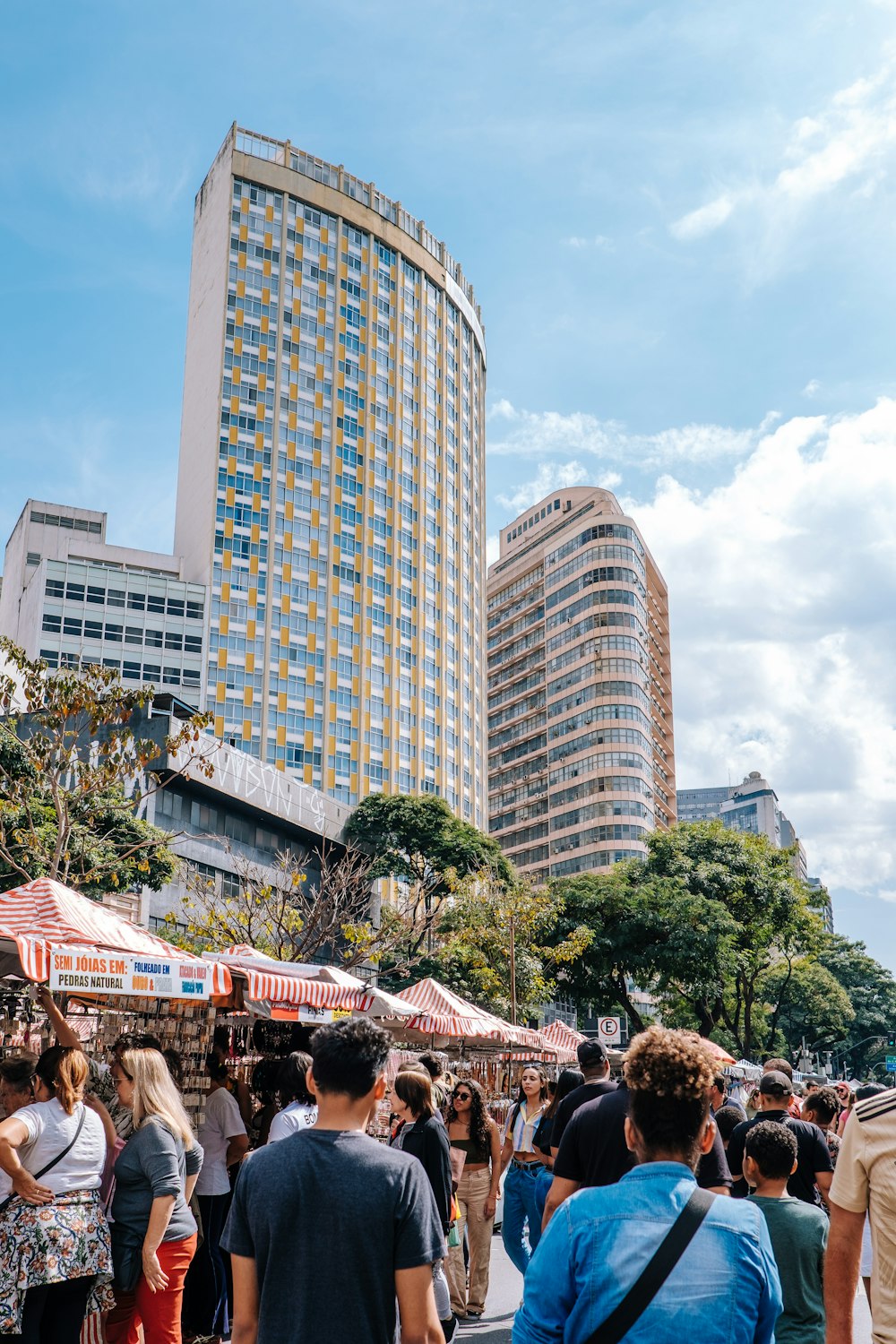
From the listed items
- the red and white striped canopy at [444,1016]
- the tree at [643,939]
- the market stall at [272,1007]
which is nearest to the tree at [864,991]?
the tree at [643,939]

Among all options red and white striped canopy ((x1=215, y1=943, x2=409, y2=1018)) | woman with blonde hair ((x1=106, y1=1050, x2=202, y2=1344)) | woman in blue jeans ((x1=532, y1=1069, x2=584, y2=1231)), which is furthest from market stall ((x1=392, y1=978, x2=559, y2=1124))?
woman with blonde hair ((x1=106, y1=1050, x2=202, y2=1344))

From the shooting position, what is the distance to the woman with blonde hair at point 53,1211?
17.1ft

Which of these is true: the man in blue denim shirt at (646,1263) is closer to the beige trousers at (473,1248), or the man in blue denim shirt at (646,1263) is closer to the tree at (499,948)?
the beige trousers at (473,1248)

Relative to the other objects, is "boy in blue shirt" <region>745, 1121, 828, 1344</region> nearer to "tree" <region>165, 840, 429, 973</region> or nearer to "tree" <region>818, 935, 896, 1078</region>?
"tree" <region>165, 840, 429, 973</region>

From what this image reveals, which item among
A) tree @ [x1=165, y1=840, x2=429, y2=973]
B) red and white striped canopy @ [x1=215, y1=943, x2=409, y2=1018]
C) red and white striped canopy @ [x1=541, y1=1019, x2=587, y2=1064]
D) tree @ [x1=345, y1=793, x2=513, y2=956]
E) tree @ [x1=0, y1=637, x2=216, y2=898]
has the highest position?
tree @ [x1=345, y1=793, x2=513, y2=956]

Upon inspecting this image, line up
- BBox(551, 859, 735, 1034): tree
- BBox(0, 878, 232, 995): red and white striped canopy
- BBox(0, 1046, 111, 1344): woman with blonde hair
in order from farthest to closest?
BBox(551, 859, 735, 1034): tree, BBox(0, 878, 232, 995): red and white striped canopy, BBox(0, 1046, 111, 1344): woman with blonde hair

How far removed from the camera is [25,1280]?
5.18 meters

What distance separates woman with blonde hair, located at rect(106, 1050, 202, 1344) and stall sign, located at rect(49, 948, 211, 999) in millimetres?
1493

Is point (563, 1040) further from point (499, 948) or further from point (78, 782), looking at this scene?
point (499, 948)

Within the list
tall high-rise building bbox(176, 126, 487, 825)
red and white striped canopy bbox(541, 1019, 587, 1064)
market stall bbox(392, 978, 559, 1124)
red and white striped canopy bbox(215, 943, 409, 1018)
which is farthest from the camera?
tall high-rise building bbox(176, 126, 487, 825)

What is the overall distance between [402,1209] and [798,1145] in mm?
3650

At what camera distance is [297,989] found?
10.6m

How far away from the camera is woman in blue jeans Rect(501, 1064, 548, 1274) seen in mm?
8547

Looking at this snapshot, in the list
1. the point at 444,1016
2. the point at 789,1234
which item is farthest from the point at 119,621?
the point at 789,1234
